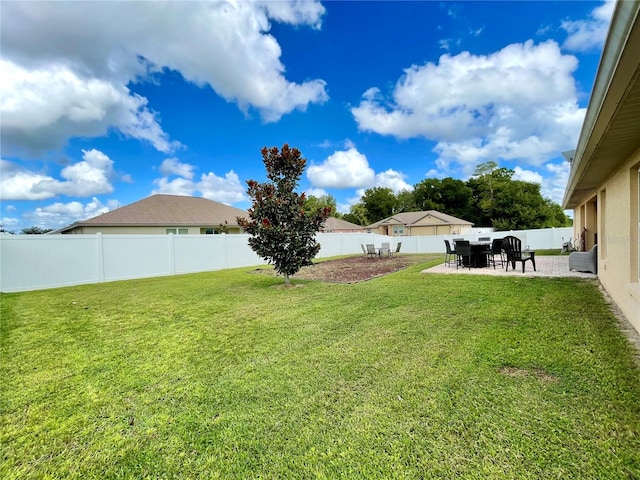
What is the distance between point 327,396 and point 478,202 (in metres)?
59.9

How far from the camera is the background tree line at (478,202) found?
4112cm

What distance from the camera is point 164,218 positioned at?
21453 millimetres

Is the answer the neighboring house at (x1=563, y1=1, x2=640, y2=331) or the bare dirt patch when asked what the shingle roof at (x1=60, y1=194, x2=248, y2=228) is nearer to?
the bare dirt patch

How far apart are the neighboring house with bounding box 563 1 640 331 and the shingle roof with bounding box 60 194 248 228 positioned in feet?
66.6

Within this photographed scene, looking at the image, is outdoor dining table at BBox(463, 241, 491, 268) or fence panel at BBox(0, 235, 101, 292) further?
outdoor dining table at BBox(463, 241, 491, 268)

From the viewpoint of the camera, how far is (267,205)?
874cm

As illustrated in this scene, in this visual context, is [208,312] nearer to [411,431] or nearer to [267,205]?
[267,205]

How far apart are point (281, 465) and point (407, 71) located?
1720 centimetres

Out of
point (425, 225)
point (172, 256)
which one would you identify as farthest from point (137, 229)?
point (425, 225)

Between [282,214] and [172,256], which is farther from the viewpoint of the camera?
[172,256]

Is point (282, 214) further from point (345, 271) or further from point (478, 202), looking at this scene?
point (478, 202)

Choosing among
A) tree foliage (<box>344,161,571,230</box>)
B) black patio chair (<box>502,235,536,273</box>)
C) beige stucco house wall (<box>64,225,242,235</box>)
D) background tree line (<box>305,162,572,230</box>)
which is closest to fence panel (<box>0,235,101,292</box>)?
beige stucco house wall (<box>64,225,242,235</box>)

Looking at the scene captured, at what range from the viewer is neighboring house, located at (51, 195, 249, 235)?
19.7m

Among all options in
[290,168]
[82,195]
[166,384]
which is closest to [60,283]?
[290,168]
